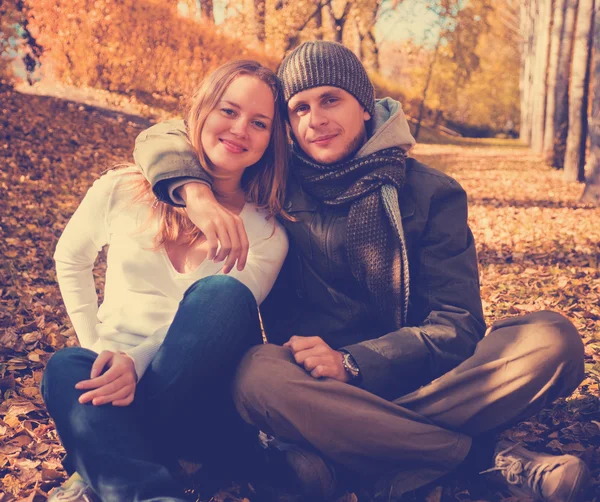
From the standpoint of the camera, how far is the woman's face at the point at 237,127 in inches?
104

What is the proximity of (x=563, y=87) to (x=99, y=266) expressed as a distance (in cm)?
1318

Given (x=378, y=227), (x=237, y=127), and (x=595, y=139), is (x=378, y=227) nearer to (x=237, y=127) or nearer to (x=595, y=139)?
(x=237, y=127)

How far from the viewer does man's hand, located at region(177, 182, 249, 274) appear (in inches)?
91.4

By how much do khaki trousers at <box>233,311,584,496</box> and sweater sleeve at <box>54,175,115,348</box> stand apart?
724 millimetres

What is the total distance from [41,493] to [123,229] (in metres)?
1.04

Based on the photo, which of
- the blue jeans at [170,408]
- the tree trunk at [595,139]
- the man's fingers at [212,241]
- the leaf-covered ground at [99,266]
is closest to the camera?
the blue jeans at [170,408]

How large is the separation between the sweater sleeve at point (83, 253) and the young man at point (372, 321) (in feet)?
0.84

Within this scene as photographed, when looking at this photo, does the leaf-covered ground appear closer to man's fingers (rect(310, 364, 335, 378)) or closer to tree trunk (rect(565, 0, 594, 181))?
man's fingers (rect(310, 364, 335, 378))

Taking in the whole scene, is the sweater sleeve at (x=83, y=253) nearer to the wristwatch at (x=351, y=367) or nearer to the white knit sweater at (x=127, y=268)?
the white knit sweater at (x=127, y=268)

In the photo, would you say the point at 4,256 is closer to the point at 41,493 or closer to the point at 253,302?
the point at 41,493

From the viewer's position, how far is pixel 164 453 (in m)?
2.46

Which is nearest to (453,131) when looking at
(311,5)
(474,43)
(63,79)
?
(474,43)

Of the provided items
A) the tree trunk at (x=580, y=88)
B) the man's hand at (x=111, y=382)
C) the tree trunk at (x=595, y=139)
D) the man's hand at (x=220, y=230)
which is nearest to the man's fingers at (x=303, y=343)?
the man's hand at (x=220, y=230)

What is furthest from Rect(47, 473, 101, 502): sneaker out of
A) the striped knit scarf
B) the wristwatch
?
the striped knit scarf
